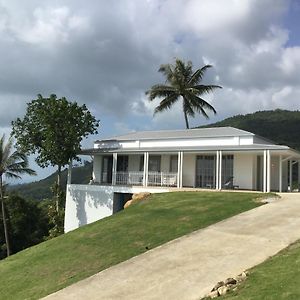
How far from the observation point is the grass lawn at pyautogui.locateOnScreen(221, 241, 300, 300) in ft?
26.3

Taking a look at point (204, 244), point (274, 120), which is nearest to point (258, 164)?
point (204, 244)

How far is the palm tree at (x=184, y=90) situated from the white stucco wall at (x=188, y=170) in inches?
477

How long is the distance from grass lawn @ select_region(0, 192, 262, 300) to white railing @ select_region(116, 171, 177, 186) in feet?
20.2

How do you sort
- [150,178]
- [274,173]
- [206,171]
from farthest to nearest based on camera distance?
1. [150,178]
2. [274,173]
3. [206,171]

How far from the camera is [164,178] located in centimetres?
2789

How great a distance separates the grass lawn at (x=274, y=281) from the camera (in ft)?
26.3

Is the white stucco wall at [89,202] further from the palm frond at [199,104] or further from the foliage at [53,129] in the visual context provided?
the palm frond at [199,104]

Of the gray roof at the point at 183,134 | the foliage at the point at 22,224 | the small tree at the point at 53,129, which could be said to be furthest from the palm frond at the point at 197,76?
the foliage at the point at 22,224

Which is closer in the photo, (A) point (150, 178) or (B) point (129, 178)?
(A) point (150, 178)

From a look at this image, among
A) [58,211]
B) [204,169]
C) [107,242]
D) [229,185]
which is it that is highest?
[204,169]

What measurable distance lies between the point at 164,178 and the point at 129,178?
243 cm

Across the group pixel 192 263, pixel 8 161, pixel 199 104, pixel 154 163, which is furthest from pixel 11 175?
pixel 192 263

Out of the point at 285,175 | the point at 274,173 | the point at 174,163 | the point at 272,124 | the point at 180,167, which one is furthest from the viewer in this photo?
the point at 272,124

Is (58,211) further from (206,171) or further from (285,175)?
(285,175)
